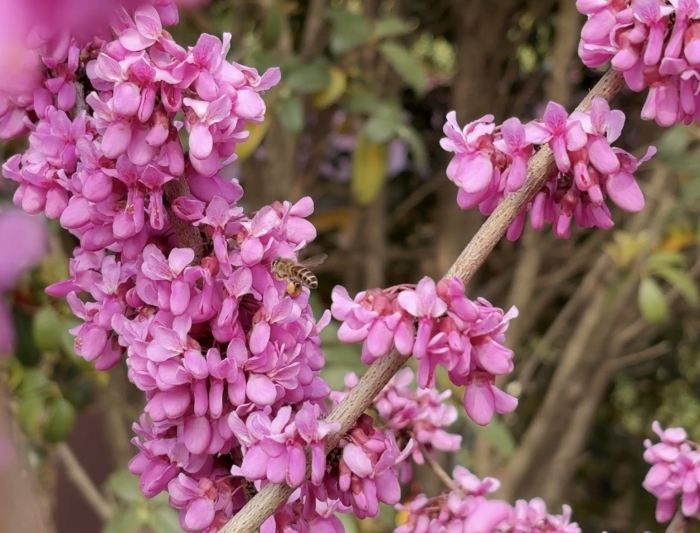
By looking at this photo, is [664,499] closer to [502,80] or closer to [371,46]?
[371,46]

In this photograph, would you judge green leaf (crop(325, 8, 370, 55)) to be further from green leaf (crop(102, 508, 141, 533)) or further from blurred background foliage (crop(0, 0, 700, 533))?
green leaf (crop(102, 508, 141, 533))

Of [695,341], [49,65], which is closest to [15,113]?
[49,65]

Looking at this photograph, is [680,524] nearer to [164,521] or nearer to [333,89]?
[164,521]

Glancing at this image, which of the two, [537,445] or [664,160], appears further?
[537,445]

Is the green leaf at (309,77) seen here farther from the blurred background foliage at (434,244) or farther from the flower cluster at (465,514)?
the flower cluster at (465,514)

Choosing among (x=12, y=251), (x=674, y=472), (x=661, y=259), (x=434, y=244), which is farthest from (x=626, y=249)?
(x=12, y=251)

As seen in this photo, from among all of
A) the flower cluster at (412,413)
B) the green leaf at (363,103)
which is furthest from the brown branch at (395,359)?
the green leaf at (363,103)
